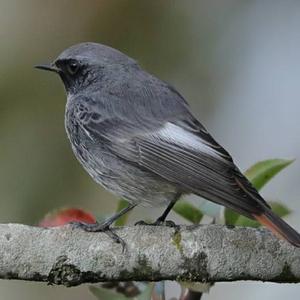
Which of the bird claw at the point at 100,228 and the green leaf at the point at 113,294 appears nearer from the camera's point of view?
the green leaf at the point at 113,294

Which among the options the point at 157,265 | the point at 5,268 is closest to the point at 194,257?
the point at 157,265

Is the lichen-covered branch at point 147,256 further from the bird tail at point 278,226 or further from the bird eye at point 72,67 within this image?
the bird eye at point 72,67

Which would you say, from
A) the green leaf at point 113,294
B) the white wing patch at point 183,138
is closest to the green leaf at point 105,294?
the green leaf at point 113,294

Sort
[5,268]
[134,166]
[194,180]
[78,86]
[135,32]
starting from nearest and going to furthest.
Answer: [5,268] < [194,180] < [134,166] < [78,86] < [135,32]

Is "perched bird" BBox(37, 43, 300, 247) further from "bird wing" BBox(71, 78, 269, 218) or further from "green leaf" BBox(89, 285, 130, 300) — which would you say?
"green leaf" BBox(89, 285, 130, 300)

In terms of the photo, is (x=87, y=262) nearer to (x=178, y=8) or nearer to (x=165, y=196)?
(x=165, y=196)
